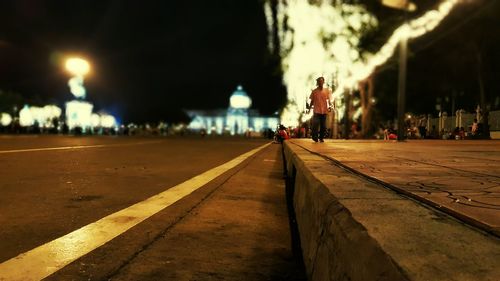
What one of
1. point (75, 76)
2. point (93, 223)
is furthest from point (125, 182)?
point (75, 76)

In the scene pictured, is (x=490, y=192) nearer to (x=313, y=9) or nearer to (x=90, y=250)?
(x=90, y=250)

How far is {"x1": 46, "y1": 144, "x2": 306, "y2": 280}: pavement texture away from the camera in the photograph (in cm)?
379

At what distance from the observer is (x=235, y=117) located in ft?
640

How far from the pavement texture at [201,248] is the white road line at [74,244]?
0.34 feet

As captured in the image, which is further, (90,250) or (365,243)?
(90,250)

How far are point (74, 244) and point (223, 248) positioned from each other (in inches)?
45.9

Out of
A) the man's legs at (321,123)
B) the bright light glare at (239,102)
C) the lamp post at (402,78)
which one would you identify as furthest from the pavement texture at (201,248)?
the bright light glare at (239,102)

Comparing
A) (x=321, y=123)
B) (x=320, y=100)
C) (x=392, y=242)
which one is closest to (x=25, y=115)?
(x=321, y=123)

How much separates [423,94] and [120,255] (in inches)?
2280

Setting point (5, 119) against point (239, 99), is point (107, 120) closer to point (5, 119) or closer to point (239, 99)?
point (5, 119)

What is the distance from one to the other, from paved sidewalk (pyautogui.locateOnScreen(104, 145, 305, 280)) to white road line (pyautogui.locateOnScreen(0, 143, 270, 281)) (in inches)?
16.6

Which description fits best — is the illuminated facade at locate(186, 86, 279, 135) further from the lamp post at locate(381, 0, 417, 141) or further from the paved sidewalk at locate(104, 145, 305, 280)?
the paved sidewalk at locate(104, 145, 305, 280)

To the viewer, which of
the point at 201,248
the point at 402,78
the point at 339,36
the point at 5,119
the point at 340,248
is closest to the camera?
the point at 340,248

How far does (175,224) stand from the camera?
17.6ft
